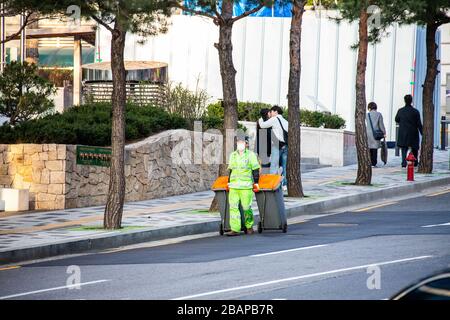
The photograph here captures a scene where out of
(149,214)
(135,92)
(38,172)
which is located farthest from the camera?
(135,92)

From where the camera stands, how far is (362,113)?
28.3m

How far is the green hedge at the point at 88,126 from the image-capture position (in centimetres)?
2500

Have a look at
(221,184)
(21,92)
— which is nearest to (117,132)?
(221,184)

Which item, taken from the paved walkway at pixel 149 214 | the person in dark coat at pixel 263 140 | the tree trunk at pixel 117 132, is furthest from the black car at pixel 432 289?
the person in dark coat at pixel 263 140

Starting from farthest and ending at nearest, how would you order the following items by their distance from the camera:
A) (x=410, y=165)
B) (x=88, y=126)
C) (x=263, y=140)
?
(x=410, y=165) → (x=88, y=126) → (x=263, y=140)

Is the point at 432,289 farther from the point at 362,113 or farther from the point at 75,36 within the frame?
the point at 75,36

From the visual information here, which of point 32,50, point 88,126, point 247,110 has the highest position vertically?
point 32,50

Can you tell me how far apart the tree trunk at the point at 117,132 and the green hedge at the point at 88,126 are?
16.4 ft

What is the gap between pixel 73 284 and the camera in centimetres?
1370

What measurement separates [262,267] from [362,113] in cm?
1392

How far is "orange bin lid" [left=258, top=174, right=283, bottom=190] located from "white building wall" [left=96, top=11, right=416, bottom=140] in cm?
1925

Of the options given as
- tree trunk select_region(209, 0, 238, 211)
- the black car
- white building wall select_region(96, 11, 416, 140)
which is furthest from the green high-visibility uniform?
white building wall select_region(96, 11, 416, 140)
